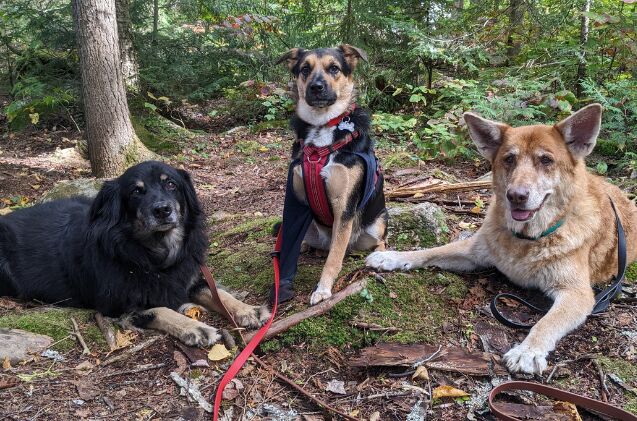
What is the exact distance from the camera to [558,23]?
352 inches

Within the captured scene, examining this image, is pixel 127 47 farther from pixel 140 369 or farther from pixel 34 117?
pixel 140 369

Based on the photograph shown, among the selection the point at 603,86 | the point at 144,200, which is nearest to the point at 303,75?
the point at 144,200

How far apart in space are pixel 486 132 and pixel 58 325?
358 centimetres

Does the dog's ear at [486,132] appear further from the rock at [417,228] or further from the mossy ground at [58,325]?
the mossy ground at [58,325]

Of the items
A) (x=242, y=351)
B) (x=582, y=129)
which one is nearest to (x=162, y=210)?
(x=242, y=351)

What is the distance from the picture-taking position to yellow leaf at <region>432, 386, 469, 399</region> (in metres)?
2.77

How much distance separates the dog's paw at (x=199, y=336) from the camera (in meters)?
3.36

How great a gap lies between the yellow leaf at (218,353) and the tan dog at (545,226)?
1.40 metres

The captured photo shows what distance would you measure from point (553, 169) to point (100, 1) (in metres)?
6.38

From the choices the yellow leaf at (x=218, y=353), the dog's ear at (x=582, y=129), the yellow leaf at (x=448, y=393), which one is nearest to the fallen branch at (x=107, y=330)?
the yellow leaf at (x=218, y=353)

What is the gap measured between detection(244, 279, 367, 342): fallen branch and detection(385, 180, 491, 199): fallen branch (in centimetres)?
231

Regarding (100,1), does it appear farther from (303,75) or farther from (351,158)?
(351,158)

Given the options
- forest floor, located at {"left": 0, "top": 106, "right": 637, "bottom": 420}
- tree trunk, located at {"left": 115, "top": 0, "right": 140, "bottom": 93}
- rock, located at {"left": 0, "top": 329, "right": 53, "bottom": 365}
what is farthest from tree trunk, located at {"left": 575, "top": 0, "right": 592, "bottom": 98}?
tree trunk, located at {"left": 115, "top": 0, "right": 140, "bottom": 93}

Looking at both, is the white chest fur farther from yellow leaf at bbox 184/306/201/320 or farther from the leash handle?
the leash handle
